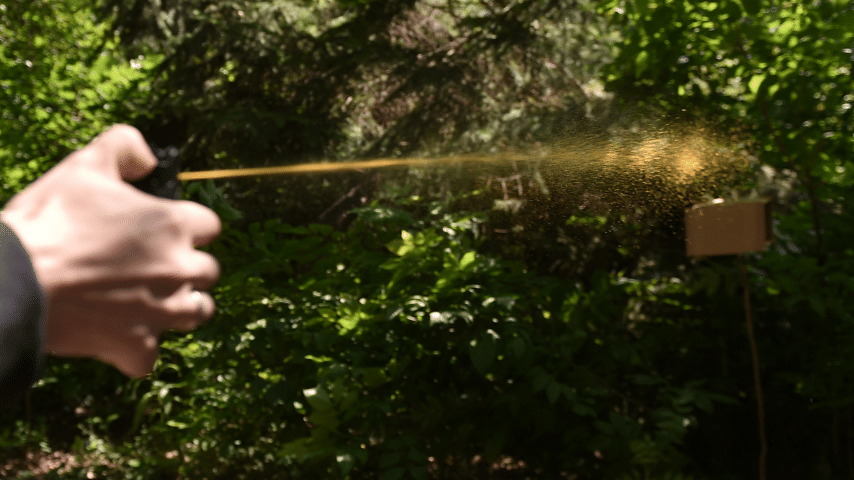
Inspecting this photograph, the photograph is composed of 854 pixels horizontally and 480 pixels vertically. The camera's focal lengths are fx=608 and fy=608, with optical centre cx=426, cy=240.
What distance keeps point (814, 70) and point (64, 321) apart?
176 cm

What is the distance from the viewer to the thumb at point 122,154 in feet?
1.51

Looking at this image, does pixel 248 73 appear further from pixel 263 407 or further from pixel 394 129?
pixel 263 407

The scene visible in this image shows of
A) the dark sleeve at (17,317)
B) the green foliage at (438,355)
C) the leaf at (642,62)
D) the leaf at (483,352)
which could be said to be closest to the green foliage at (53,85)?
the green foliage at (438,355)

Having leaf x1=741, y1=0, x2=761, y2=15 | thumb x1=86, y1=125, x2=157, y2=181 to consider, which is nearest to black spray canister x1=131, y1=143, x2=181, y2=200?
thumb x1=86, y1=125, x2=157, y2=181

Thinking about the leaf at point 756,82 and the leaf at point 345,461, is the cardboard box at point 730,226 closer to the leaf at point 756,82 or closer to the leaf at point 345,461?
the leaf at point 756,82

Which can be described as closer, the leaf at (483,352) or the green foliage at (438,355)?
the leaf at (483,352)

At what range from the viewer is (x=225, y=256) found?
1919 millimetres

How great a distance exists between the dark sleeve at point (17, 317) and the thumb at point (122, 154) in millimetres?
102

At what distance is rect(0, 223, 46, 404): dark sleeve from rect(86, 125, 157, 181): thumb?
0.33 feet

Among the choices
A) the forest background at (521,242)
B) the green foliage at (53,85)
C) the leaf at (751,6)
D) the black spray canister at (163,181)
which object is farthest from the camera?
the green foliage at (53,85)

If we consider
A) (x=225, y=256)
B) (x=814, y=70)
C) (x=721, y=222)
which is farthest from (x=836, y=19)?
(x=225, y=256)

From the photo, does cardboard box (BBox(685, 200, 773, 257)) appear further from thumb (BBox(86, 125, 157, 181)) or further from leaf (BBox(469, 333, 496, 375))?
thumb (BBox(86, 125, 157, 181))

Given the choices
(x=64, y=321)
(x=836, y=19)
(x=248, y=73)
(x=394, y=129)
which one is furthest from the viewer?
(x=248, y=73)

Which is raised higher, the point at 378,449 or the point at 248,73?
the point at 248,73
